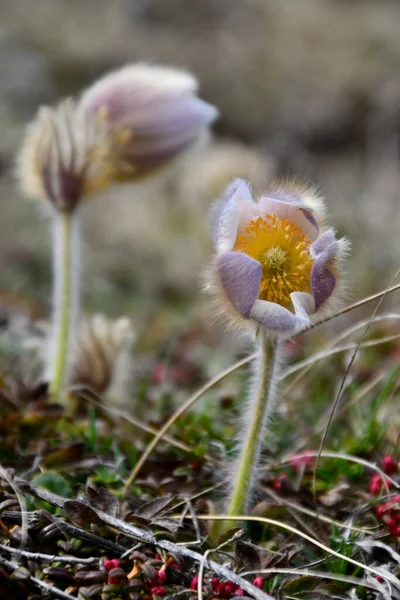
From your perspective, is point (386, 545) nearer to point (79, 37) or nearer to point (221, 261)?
point (221, 261)

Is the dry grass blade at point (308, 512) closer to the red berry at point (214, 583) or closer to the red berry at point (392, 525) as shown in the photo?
the red berry at point (392, 525)

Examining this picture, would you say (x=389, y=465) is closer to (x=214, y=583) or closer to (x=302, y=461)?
(x=302, y=461)

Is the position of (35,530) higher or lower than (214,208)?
lower

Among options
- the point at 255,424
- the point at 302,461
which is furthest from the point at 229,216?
the point at 302,461

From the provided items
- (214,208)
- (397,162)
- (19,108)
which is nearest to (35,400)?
(214,208)

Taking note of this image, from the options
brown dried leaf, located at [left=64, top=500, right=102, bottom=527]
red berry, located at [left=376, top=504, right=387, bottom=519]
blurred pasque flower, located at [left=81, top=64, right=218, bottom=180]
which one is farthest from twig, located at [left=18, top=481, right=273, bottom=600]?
blurred pasque flower, located at [left=81, top=64, right=218, bottom=180]

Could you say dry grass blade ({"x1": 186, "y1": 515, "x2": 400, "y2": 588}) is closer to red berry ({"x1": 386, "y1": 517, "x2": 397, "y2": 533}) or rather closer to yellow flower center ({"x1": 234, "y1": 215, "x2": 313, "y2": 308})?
red berry ({"x1": 386, "y1": 517, "x2": 397, "y2": 533})
